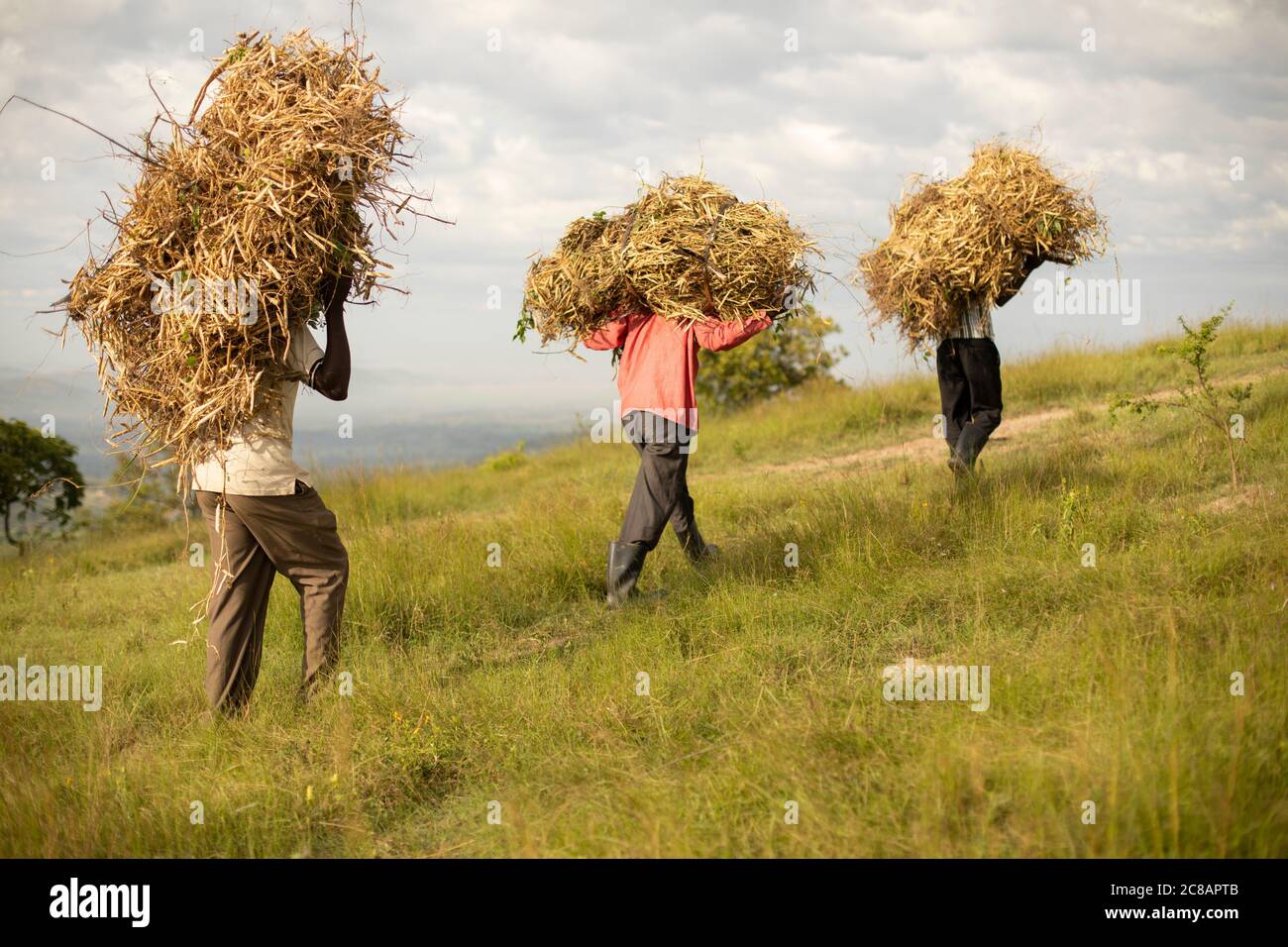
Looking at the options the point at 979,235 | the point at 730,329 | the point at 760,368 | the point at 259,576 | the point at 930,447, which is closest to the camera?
the point at 259,576

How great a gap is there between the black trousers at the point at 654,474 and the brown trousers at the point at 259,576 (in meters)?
1.68

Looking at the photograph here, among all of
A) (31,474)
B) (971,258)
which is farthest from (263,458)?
(31,474)

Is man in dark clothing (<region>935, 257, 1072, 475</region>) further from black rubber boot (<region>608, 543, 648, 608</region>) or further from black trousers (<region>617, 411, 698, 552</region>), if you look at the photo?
black rubber boot (<region>608, 543, 648, 608</region>)

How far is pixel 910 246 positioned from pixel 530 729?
4.40m

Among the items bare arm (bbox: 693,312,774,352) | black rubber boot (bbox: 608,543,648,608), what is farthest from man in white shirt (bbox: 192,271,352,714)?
bare arm (bbox: 693,312,774,352)

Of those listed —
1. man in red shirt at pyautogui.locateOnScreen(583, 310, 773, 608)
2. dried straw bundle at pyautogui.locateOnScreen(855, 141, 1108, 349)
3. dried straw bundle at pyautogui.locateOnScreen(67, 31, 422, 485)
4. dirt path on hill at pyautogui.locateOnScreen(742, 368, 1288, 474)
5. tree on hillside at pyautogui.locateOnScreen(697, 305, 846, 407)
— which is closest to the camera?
dried straw bundle at pyautogui.locateOnScreen(67, 31, 422, 485)

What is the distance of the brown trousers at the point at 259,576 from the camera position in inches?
159

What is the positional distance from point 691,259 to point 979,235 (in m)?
2.34

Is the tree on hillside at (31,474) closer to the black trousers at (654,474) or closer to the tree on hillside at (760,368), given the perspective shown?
the black trousers at (654,474)

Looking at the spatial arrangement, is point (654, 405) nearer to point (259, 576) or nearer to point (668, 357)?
point (668, 357)

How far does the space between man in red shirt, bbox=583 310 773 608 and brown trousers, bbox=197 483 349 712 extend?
1687mm

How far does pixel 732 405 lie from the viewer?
1730 centimetres

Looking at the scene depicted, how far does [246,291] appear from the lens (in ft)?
12.4

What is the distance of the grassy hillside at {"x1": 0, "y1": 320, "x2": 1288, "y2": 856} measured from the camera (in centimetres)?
289
